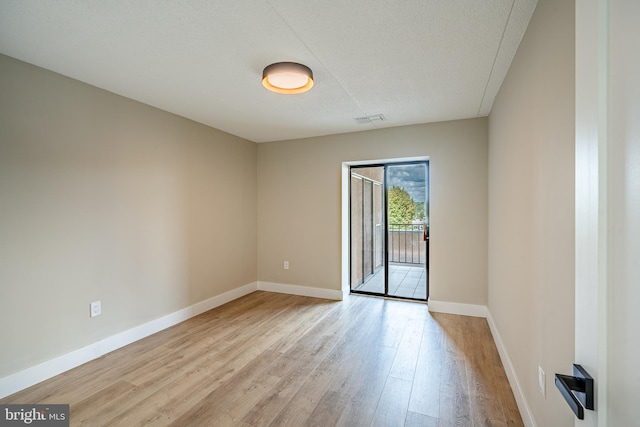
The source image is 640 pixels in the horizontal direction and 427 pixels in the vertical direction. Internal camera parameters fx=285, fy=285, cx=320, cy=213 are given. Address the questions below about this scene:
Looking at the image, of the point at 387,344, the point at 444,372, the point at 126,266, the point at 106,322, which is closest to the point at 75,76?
the point at 126,266

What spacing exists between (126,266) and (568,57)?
367 centimetres

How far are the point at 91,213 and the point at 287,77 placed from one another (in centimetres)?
217

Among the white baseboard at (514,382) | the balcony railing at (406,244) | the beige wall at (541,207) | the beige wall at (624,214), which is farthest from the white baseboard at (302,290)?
the beige wall at (624,214)

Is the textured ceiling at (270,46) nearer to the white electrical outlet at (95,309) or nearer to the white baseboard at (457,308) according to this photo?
the white electrical outlet at (95,309)

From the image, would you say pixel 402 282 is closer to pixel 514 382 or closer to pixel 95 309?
pixel 514 382

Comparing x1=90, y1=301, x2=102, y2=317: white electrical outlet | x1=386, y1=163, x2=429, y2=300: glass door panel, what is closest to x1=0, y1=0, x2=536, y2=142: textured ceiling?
x1=386, y1=163, x2=429, y2=300: glass door panel

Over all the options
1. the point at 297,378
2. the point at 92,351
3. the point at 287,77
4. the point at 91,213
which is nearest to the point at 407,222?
the point at 297,378

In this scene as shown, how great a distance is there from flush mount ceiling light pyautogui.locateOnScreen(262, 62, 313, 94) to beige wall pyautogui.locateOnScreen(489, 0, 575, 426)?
1.50 m

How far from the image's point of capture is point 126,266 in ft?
9.57

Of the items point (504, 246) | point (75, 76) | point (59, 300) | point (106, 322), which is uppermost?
point (75, 76)

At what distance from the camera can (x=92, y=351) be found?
2627 millimetres

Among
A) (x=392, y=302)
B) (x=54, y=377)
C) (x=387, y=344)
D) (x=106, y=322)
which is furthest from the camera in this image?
(x=392, y=302)

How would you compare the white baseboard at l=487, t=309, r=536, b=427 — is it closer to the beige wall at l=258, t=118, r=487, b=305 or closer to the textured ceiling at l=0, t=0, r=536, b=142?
the beige wall at l=258, t=118, r=487, b=305

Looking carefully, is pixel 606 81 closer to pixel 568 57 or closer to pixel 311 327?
pixel 568 57
